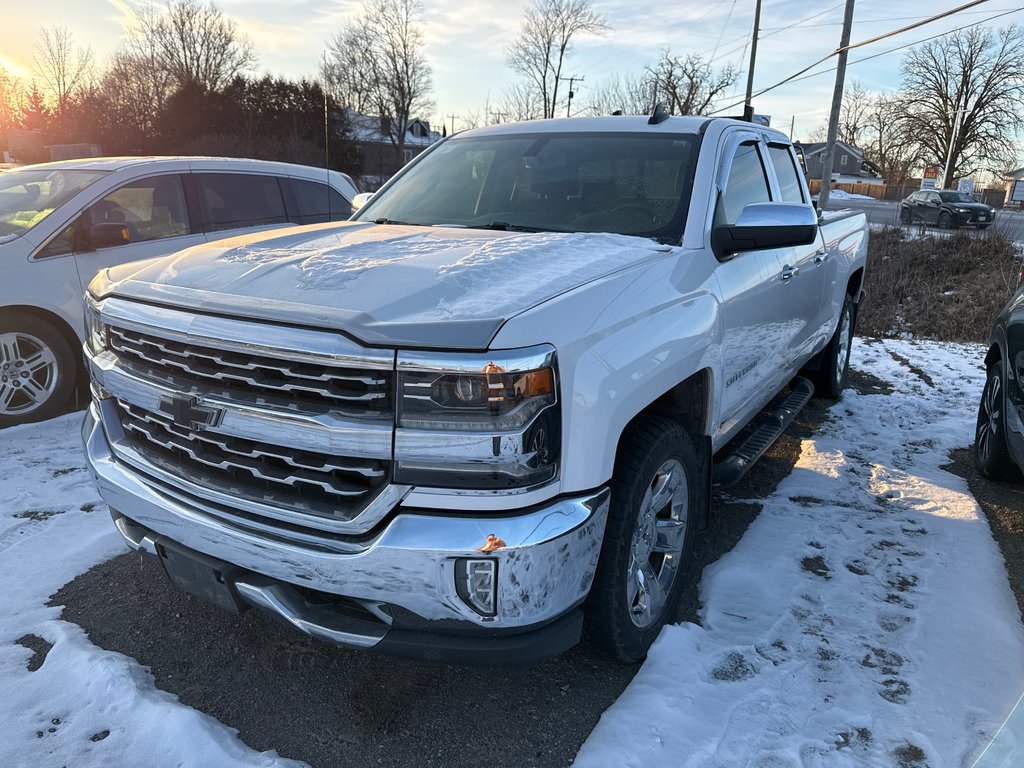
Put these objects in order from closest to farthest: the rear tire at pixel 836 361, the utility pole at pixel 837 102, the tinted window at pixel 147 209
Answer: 1. the tinted window at pixel 147 209
2. the rear tire at pixel 836 361
3. the utility pole at pixel 837 102

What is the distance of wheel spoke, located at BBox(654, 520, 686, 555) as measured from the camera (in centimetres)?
264

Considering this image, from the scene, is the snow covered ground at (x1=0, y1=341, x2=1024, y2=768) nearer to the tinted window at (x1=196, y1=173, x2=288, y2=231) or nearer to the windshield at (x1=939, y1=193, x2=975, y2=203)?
the tinted window at (x1=196, y1=173, x2=288, y2=231)

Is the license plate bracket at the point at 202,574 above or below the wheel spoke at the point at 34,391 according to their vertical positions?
above

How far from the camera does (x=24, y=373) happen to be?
16.0ft

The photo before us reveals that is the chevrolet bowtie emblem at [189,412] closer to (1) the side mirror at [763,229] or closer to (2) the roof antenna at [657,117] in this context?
(1) the side mirror at [763,229]

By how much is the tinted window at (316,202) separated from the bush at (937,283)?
8147 mm

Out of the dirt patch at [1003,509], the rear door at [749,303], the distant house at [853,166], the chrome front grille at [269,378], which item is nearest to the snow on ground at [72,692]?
the chrome front grille at [269,378]

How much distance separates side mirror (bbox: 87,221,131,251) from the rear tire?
5.53 m

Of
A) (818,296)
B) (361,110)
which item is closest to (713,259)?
(818,296)

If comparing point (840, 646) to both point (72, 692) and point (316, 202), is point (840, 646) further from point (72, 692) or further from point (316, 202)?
point (316, 202)

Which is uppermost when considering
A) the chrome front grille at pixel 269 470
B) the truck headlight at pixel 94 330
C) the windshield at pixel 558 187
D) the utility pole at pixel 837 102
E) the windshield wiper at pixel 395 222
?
the utility pole at pixel 837 102

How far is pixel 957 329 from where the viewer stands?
12.2 m

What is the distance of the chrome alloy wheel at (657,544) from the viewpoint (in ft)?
7.98

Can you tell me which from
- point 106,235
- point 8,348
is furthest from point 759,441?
point 8,348
